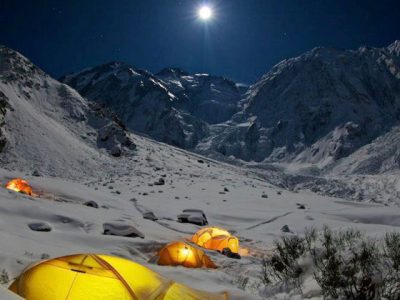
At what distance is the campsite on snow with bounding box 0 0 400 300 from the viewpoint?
6.39 m

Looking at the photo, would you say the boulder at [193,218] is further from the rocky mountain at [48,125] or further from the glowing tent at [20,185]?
the rocky mountain at [48,125]

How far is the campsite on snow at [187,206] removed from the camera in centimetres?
639

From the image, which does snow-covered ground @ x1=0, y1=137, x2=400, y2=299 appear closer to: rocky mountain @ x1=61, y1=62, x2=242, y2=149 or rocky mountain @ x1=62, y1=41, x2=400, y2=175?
rocky mountain @ x1=62, y1=41, x2=400, y2=175

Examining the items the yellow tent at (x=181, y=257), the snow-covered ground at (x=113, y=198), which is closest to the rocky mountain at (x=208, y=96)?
the snow-covered ground at (x=113, y=198)

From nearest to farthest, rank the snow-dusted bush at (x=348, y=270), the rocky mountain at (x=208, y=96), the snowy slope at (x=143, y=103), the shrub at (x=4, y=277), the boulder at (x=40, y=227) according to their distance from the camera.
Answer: the snow-dusted bush at (x=348, y=270) → the shrub at (x=4, y=277) → the boulder at (x=40, y=227) → the snowy slope at (x=143, y=103) → the rocky mountain at (x=208, y=96)

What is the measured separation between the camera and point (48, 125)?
139 ft

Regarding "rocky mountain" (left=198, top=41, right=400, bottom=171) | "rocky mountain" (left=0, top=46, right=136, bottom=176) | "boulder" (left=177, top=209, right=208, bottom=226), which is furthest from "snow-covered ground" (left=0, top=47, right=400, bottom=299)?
"rocky mountain" (left=198, top=41, right=400, bottom=171)

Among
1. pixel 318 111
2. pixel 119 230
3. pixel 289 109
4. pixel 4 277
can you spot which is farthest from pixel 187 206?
pixel 289 109

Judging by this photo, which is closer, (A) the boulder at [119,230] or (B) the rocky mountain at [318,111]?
(A) the boulder at [119,230]

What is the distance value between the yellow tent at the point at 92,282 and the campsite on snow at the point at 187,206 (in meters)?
0.02

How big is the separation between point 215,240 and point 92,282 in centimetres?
1046

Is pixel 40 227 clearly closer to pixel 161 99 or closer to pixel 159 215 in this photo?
pixel 159 215

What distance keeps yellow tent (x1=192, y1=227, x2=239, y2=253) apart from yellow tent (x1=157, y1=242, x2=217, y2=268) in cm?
383

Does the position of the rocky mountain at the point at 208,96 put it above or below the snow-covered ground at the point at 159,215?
above
